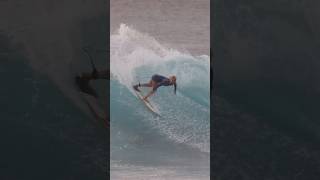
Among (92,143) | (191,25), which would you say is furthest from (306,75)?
(92,143)

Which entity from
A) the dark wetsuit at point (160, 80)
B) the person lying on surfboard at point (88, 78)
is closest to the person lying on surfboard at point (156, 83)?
the dark wetsuit at point (160, 80)

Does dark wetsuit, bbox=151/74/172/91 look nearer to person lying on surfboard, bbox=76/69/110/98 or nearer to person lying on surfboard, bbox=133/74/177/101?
person lying on surfboard, bbox=133/74/177/101

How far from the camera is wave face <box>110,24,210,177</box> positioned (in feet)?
→ 20.5

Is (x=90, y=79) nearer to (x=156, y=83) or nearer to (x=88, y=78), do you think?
(x=88, y=78)

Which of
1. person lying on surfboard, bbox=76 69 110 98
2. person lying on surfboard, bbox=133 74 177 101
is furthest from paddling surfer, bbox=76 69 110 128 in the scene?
person lying on surfboard, bbox=133 74 177 101

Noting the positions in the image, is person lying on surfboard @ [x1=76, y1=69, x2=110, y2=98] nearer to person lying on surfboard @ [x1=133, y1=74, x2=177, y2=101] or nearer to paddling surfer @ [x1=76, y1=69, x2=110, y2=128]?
paddling surfer @ [x1=76, y1=69, x2=110, y2=128]

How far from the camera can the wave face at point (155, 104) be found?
20.5 feet

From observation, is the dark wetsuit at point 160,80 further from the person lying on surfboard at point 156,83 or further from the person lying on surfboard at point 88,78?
the person lying on surfboard at point 88,78

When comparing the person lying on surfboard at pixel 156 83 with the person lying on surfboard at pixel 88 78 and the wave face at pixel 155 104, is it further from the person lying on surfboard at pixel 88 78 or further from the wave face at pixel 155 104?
the person lying on surfboard at pixel 88 78

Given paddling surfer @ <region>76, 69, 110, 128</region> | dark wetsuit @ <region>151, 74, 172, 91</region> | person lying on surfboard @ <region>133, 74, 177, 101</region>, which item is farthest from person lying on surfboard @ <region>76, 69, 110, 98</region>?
dark wetsuit @ <region>151, 74, 172, 91</region>

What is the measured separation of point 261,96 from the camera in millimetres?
6277

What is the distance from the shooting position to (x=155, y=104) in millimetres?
6312

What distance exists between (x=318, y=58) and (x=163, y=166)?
1.82 m

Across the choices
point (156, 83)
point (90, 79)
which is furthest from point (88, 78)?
point (156, 83)
